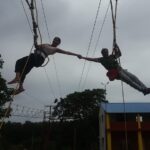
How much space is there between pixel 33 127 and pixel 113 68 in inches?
2971

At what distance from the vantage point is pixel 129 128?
111 ft

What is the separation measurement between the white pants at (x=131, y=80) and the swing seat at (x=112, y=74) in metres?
0.16

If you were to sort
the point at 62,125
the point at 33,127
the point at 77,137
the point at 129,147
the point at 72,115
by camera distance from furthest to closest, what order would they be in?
the point at 33,127, the point at 72,115, the point at 62,125, the point at 77,137, the point at 129,147

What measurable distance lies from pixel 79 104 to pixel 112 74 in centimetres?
5748

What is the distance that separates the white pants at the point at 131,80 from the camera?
40.4ft

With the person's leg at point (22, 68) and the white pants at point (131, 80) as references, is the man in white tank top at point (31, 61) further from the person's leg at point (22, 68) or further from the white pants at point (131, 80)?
the white pants at point (131, 80)

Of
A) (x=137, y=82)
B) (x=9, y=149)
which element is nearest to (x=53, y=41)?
(x=137, y=82)

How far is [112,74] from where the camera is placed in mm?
12172

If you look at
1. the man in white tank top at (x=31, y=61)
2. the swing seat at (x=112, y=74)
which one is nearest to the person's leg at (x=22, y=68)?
the man in white tank top at (x=31, y=61)

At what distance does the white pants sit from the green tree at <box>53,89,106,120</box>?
5424 cm

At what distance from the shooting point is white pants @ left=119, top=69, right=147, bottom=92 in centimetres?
1232

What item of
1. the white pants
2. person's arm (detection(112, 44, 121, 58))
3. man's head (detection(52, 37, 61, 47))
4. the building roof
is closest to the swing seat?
the white pants

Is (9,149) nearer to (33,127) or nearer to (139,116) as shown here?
(33,127)

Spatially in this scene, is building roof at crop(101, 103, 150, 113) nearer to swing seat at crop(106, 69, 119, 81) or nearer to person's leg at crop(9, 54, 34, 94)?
swing seat at crop(106, 69, 119, 81)
